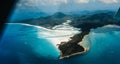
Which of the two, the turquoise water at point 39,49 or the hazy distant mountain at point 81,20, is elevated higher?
the hazy distant mountain at point 81,20

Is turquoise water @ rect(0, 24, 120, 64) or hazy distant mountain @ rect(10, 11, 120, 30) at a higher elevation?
hazy distant mountain @ rect(10, 11, 120, 30)

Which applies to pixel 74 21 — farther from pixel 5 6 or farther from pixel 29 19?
pixel 5 6

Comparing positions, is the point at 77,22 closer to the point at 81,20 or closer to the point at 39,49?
the point at 81,20

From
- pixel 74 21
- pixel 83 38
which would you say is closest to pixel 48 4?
pixel 74 21
